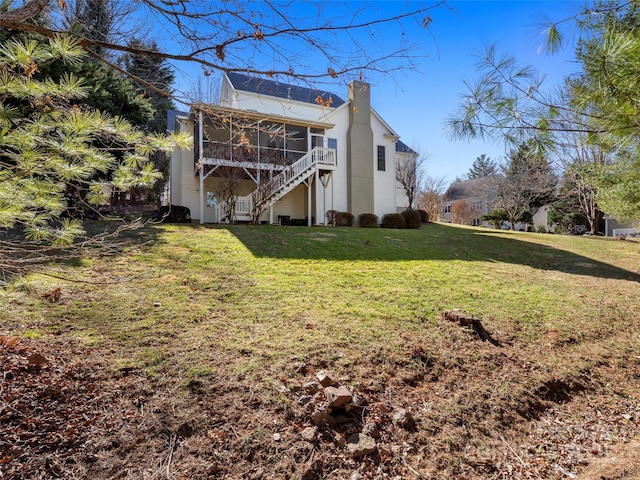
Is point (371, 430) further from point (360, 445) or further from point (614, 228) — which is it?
point (614, 228)

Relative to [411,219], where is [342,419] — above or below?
below

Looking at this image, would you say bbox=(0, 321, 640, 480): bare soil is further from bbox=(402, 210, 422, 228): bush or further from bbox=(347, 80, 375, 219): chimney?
bbox=(402, 210, 422, 228): bush

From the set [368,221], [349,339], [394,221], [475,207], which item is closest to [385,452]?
[349,339]

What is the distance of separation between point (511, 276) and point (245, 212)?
10632 mm

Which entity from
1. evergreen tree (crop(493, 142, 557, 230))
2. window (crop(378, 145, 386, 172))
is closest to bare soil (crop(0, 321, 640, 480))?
window (crop(378, 145, 386, 172))

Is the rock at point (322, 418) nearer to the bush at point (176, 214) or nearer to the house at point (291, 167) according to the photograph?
the house at point (291, 167)

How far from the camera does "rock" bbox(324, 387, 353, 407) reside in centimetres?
291

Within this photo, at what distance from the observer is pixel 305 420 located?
2805mm

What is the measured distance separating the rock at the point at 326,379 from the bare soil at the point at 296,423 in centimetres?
10

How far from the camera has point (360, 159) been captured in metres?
19.3

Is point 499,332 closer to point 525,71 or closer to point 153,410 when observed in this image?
point 525,71

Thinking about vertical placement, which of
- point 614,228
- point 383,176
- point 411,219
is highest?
point 383,176

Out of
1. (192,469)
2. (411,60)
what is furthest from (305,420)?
(411,60)

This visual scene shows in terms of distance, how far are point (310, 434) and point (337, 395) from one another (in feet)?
1.29
